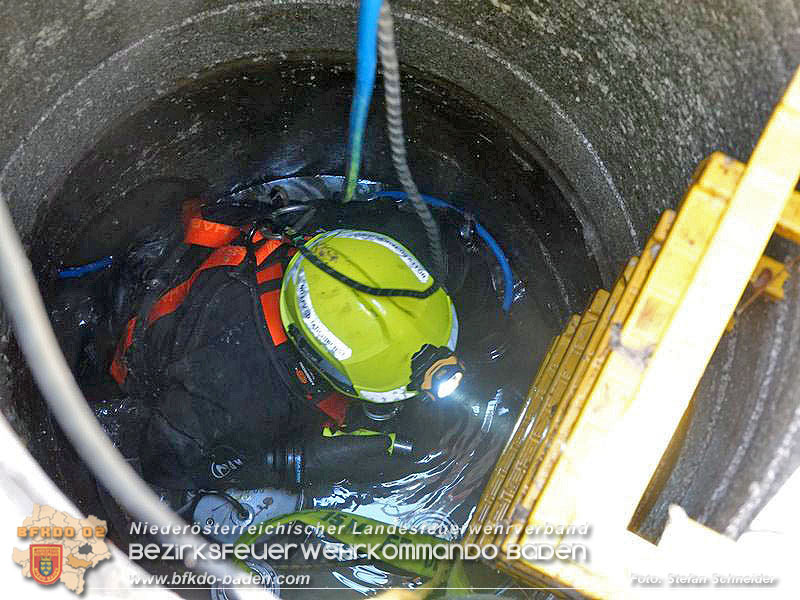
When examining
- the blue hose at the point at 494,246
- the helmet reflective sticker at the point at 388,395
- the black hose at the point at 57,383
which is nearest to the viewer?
the black hose at the point at 57,383

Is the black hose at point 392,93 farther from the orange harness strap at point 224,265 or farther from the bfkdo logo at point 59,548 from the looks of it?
the bfkdo logo at point 59,548

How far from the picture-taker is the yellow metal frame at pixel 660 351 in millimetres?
1258

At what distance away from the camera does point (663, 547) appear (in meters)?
1.35

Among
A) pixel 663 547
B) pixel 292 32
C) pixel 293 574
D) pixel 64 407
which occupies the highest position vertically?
pixel 292 32

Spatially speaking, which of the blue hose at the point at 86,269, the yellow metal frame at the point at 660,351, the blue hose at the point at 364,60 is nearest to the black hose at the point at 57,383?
the yellow metal frame at the point at 660,351

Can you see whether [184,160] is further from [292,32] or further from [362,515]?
[362,515]

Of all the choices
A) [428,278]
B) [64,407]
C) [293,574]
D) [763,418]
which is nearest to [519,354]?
[428,278]

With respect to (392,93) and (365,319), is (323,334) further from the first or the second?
(392,93)

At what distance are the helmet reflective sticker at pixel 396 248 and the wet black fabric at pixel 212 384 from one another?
39cm

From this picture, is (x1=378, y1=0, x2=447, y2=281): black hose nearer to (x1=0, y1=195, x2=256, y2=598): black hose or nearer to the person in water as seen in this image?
the person in water

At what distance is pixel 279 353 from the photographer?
2.21 m

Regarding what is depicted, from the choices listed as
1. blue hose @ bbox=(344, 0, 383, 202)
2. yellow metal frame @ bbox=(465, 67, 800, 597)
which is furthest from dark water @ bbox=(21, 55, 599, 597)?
yellow metal frame @ bbox=(465, 67, 800, 597)

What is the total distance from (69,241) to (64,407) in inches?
67.7

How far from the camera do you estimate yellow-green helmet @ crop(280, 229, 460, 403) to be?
2.05 m
